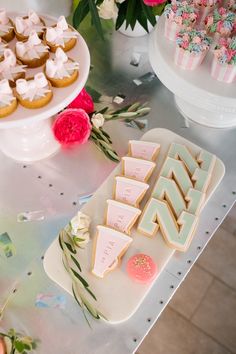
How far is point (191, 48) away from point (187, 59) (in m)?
0.02

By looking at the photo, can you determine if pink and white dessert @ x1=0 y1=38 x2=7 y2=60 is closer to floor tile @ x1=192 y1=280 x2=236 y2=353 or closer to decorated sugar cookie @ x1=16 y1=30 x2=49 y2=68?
decorated sugar cookie @ x1=16 y1=30 x2=49 y2=68

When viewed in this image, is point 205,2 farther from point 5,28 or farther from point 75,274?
point 75,274

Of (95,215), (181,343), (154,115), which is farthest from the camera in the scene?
(181,343)

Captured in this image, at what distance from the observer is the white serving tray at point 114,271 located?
77 centimetres

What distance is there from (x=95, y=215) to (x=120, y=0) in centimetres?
55

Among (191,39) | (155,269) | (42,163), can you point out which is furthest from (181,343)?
(191,39)

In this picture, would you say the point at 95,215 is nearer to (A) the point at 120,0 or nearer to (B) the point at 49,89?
(B) the point at 49,89

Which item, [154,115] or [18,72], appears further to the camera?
[154,115]

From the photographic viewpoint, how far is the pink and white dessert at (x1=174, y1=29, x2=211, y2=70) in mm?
868

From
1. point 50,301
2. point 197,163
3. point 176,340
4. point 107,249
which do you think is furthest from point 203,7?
point 176,340

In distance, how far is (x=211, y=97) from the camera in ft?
2.87

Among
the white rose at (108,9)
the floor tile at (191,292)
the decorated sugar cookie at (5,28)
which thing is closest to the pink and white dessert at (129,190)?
the decorated sugar cookie at (5,28)

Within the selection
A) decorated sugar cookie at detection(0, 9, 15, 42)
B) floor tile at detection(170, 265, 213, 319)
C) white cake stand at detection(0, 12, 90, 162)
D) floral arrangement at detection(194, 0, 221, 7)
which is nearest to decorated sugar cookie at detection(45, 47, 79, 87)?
white cake stand at detection(0, 12, 90, 162)

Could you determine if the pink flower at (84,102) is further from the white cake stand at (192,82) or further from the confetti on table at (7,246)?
the confetti on table at (7,246)
